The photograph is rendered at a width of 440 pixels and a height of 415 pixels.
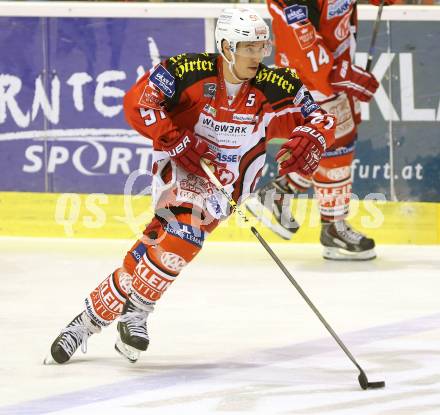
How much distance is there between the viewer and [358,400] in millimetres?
5262

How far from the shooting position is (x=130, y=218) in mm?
9289

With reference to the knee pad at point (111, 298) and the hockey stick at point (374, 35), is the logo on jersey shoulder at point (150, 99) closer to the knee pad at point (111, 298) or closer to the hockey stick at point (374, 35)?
the knee pad at point (111, 298)

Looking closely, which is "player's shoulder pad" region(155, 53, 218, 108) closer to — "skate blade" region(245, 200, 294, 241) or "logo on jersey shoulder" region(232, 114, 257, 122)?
"logo on jersey shoulder" region(232, 114, 257, 122)

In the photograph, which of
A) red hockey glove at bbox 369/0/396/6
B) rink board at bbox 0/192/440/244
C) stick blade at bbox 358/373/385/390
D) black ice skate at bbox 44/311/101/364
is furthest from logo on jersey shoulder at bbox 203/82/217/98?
rink board at bbox 0/192/440/244

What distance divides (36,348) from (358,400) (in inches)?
63.0

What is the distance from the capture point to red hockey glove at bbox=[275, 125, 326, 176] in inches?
230

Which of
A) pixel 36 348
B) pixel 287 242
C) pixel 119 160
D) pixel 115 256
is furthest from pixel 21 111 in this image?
pixel 36 348

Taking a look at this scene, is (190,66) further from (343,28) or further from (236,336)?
(343,28)

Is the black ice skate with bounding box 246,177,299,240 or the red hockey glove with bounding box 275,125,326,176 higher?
the red hockey glove with bounding box 275,125,326,176

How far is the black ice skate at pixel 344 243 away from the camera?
870cm

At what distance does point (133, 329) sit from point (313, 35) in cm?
303

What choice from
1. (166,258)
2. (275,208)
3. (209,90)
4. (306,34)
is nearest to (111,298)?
(166,258)

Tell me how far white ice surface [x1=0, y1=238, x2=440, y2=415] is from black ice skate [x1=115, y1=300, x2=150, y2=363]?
0.35ft

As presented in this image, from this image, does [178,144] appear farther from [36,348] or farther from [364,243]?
[364,243]
